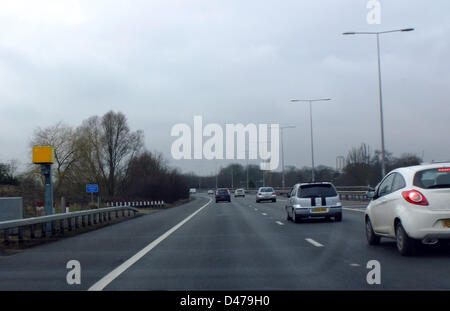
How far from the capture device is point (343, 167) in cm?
7088

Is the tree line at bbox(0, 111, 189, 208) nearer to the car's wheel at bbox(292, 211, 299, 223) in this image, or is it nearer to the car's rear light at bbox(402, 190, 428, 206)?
the car's wheel at bbox(292, 211, 299, 223)

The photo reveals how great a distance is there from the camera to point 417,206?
9836mm

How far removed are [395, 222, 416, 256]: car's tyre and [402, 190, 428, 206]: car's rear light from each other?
0.56m

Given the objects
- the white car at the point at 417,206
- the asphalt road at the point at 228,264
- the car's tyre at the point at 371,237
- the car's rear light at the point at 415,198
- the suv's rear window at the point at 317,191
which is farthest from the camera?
the suv's rear window at the point at 317,191

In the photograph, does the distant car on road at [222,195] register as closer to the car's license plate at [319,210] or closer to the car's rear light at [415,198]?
the car's license plate at [319,210]

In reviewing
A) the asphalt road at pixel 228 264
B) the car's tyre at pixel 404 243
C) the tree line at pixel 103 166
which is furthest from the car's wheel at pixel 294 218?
the tree line at pixel 103 166

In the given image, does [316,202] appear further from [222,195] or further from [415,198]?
[222,195]

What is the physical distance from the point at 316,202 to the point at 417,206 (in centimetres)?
1112

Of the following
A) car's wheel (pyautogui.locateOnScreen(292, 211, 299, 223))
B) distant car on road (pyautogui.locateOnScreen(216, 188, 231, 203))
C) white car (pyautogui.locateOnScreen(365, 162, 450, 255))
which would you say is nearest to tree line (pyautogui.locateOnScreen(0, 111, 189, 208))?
distant car on road (pyautogui.locateOnScreen(216, 188, 231, 203))

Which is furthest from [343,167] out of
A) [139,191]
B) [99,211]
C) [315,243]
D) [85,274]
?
[85,274]

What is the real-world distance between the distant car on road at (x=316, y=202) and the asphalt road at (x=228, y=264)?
17.8 feet

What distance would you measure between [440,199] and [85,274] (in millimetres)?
6300

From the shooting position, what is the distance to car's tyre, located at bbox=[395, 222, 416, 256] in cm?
1008

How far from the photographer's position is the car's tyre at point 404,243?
10.1 meters
